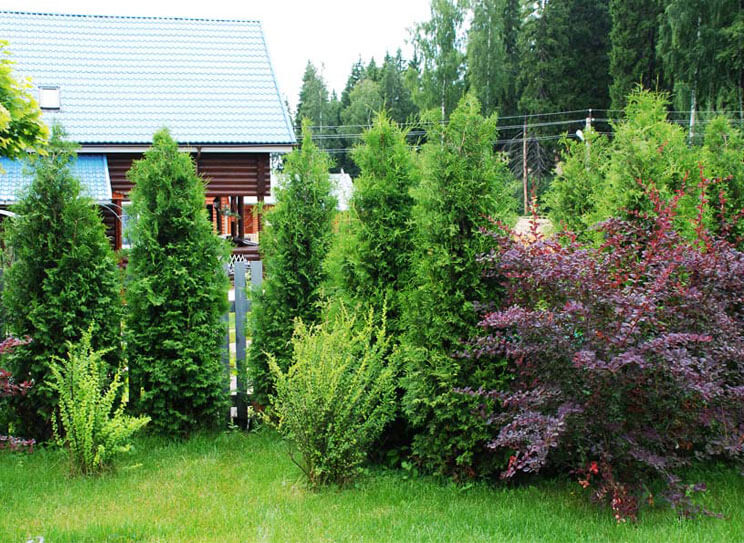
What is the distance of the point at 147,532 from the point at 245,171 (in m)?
15.8

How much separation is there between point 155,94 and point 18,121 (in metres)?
13.6

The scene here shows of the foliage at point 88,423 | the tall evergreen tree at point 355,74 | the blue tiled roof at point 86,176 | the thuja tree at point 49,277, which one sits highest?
the tall evergreen tree at point 355,74

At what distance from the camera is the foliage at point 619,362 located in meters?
4.07

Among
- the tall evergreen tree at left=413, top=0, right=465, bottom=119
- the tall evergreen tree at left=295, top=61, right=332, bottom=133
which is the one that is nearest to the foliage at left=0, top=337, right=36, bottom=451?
the tall evergreen tree at left=413, top=0, right=465, bottom=119

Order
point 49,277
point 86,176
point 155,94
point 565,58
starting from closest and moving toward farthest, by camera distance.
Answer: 1. point 49,277
2. point 86,176
3. point 155,94
4. point 565,58

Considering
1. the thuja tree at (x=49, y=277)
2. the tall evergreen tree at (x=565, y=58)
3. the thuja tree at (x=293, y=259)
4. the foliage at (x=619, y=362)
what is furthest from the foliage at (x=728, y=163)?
the tall evergreen tree at (x=565, y=58)

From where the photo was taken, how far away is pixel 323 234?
6406 millimetres

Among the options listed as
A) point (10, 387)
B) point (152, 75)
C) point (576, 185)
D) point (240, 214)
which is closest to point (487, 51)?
point (152, 75)

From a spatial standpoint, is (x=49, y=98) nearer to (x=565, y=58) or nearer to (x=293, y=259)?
(x=293, y=259)

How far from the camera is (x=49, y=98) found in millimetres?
18938

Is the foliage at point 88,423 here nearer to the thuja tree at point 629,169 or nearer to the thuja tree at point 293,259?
the thuja tree at point 293,259

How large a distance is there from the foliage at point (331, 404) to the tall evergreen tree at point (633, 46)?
34.0 meters

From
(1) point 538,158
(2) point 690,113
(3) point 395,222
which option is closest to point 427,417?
(3) point 395,222

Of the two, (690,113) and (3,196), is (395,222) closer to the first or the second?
(3,196)
